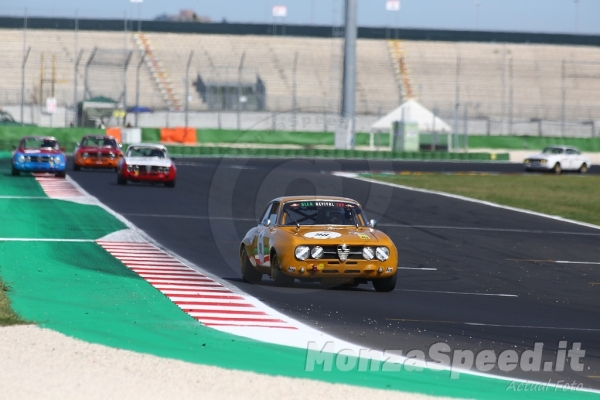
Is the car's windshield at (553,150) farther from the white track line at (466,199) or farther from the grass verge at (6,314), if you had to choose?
the grass verge at (6,314)

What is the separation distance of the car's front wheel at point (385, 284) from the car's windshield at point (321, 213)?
0.92m

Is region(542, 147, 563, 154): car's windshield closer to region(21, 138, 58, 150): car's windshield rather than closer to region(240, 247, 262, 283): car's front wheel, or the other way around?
region(21, 138, 58, 150): car's windshield

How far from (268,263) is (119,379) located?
20.4 feet

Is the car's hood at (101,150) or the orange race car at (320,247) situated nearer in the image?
the orange race car at (320,247)

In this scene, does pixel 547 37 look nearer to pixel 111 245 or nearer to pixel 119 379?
pixel 111 245

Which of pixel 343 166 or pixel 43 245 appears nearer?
pixel 43 245

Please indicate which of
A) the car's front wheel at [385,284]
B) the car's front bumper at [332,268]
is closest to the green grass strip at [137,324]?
the car's front bumper at [332,268]

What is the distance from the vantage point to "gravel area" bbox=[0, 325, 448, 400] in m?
6.99

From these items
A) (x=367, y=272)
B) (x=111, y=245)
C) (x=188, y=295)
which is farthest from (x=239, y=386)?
(x=111, y=245)

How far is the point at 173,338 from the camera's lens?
928cm

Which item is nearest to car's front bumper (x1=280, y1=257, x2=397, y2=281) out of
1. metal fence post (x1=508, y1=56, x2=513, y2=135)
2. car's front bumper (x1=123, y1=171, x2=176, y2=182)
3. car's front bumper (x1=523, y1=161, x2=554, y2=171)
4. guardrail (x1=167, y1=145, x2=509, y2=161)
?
car's front bumper (x1=123, y1=171, x2=176, y2=182)

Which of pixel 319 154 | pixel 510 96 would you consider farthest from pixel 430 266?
pixel 510 96

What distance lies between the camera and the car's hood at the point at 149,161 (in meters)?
32.1

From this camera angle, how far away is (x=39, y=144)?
3559 cm
